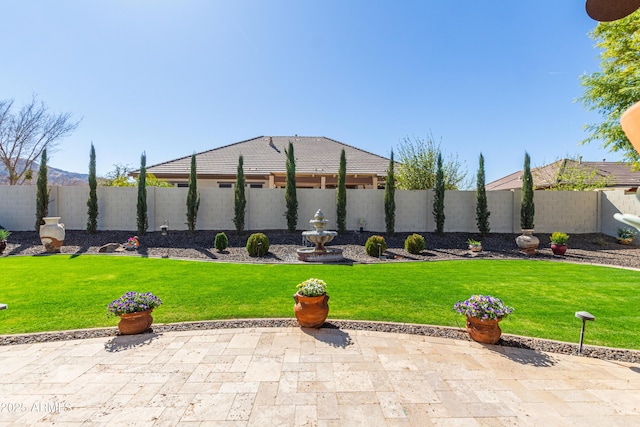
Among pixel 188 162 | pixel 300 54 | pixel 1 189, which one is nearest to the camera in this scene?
pixel 300 54

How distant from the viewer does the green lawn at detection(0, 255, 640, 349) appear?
5137mm

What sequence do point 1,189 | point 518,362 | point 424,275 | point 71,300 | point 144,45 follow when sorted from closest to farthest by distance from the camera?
point 518,362 < point 71,300 < point 424,275 < point 144,45 < point 1,189

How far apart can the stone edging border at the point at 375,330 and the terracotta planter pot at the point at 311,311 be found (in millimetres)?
196

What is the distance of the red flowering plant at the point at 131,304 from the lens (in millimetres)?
4547

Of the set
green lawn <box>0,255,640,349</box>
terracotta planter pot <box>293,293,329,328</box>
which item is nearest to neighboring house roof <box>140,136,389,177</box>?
green lawn <box>0,255,640,349</box>

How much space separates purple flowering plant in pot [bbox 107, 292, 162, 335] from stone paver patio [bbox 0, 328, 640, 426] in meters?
0.20

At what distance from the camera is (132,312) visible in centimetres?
458

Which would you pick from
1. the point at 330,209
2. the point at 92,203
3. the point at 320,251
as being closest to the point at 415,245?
the point at 320,251

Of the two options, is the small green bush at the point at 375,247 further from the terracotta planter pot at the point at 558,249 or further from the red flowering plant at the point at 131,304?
the red flowering plant at the point at 131,304

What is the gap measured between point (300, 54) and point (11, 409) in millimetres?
11644

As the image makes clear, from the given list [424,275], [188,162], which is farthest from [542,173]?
[188,162]

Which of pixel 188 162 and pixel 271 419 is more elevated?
pixel 188 162

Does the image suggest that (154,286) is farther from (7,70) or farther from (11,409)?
(7,70)

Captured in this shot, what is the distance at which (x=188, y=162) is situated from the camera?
20531mm
